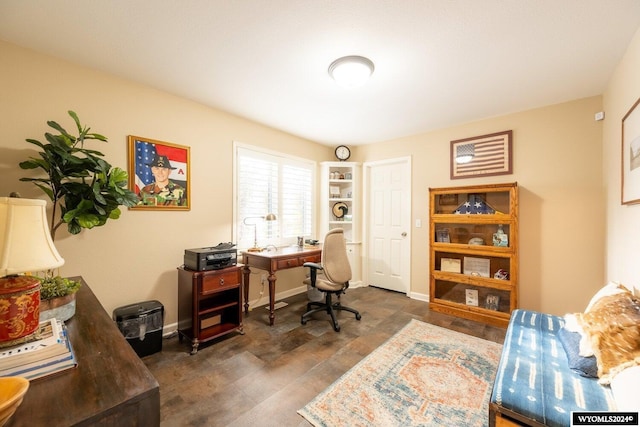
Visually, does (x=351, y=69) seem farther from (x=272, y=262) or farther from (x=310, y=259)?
(x=310, y=259)

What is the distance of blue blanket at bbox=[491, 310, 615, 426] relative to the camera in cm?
115

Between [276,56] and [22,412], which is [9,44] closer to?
[276,56]

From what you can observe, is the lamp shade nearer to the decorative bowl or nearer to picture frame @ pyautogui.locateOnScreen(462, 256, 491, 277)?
the decorative bowl

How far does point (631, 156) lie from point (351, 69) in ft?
7.16

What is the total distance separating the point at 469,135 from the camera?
11.5 ft

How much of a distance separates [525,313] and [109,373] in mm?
2887

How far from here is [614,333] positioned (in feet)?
4.50

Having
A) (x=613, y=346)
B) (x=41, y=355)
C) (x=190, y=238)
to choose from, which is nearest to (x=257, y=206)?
(x=190, y=238)

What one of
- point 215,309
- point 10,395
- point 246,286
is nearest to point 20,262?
point 10,395

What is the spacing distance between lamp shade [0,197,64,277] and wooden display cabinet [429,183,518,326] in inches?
142

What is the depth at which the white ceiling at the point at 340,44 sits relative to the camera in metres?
1.62

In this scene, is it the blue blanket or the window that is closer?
the blue blanket

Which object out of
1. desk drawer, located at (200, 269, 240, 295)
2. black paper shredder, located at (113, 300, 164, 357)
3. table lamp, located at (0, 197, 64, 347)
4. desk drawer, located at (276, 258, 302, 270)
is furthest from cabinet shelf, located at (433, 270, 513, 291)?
table lamp, located at (0, 197, 64, 347)

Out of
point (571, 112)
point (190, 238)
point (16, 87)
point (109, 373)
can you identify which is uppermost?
point (571, 112)
